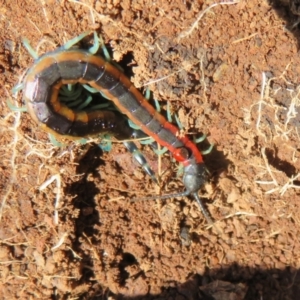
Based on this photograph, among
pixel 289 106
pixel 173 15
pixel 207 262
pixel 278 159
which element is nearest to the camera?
pixel 173 15

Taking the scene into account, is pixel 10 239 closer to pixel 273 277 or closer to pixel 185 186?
pixel 185 186

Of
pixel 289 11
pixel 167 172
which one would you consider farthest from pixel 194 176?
pixel 289 11

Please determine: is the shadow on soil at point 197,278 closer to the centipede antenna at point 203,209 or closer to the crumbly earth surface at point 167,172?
the crumbly earth surface at point 167,172

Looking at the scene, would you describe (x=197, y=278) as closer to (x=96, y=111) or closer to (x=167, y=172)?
(x=167, y=172)

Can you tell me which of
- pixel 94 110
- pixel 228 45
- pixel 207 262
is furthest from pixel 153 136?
pixel 207 262

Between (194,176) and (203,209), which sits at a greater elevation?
(194,176)

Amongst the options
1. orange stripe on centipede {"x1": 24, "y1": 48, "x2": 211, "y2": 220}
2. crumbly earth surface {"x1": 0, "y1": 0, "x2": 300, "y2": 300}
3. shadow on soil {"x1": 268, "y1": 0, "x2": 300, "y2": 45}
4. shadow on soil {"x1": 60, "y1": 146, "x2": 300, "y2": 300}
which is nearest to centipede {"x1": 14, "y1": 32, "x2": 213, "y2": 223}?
orange stripe on centipede {"x1": 24, "y1": 48, "x2": 211, "y2": 220}
